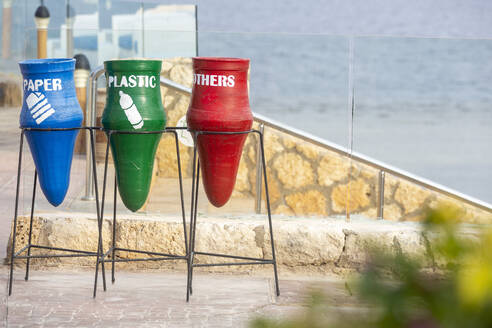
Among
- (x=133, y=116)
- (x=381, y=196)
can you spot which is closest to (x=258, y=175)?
(x=381, y=196)

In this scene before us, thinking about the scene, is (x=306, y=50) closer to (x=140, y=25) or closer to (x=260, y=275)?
(x=260, y=275)

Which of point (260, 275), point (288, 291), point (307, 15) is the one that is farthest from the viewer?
point (307, 15)

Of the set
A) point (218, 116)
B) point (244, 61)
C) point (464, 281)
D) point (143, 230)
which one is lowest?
point (143, 230)

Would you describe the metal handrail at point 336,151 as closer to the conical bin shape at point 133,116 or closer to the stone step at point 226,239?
the stone step at point 226,239

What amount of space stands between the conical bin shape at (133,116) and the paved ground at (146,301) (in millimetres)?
503

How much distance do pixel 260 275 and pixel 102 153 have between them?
132cm

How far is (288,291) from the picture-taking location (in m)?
3.86

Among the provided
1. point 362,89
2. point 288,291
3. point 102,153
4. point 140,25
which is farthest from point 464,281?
point 140,25

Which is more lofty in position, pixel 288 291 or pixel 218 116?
pixel 218 116

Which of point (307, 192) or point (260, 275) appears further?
point (307, 192)

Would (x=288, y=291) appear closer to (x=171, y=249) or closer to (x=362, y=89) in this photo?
(x=171, y=249)

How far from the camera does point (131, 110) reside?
3609 millimetres

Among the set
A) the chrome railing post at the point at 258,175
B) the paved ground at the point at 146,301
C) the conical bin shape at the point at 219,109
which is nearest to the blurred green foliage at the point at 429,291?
the paved ground at the point at 146,301

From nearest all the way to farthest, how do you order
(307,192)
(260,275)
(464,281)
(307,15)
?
(464,281) → (260,275) → (307,192) → (307,15)
